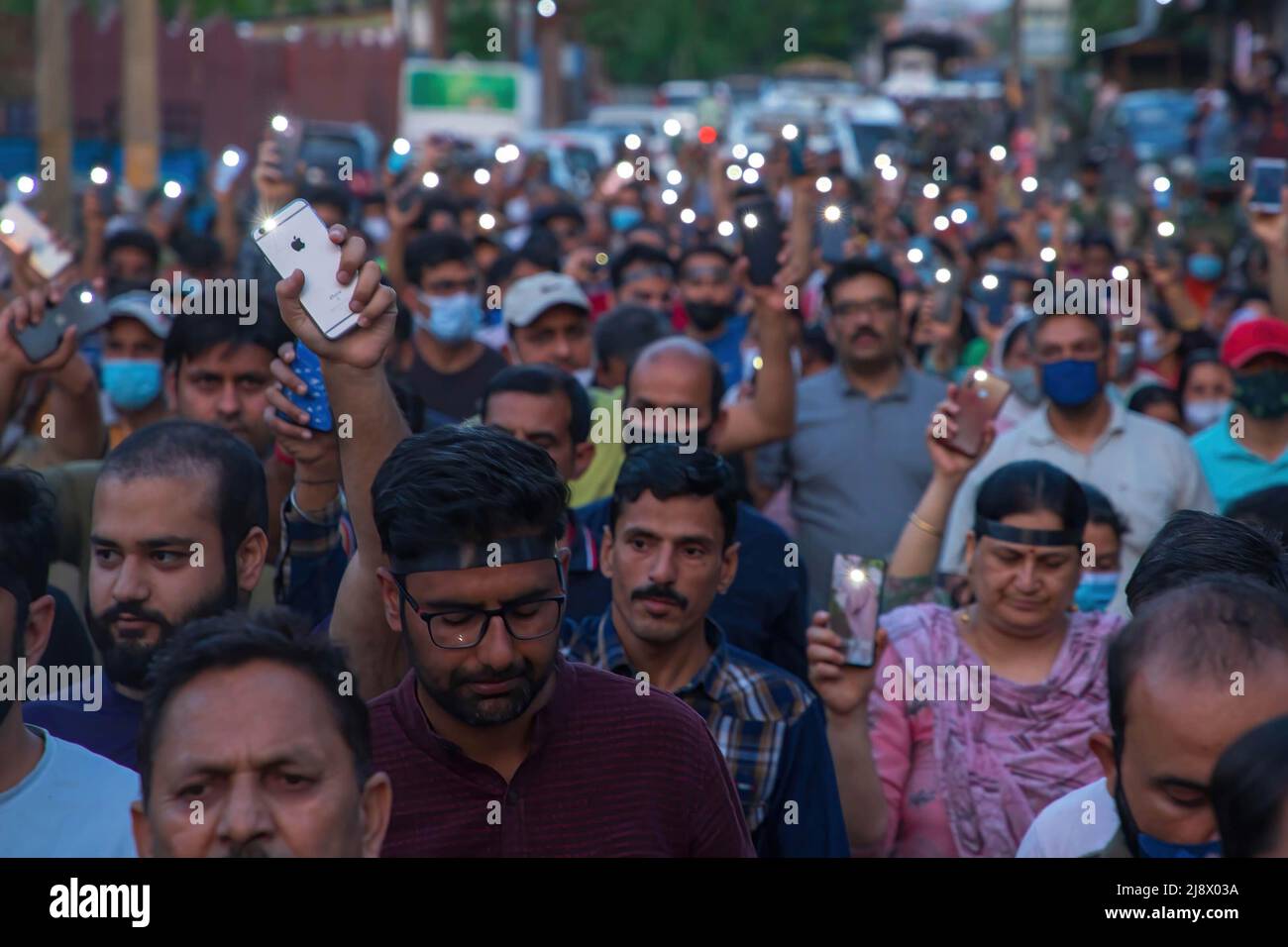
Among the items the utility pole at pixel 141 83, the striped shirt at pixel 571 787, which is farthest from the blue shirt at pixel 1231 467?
the utility pole at pixel 141 83

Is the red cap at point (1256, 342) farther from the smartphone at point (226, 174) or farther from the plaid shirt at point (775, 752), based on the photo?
the smartphone at point (226, 174)

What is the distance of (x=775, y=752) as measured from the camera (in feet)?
12.4

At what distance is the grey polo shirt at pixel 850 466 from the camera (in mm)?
6492

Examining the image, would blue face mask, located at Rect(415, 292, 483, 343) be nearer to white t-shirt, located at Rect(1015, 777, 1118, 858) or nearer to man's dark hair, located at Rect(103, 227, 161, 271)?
man's dark hair, located at Rect(103, 227, 161, 271)

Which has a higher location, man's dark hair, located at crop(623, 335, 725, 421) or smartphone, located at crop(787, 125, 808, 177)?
smartphone, located at crop(787, 125, 808, 177)

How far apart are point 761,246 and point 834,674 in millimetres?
2674

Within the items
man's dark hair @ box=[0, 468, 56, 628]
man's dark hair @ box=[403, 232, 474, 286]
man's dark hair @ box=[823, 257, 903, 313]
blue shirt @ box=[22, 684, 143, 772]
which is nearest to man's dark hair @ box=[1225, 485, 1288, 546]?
man's dark hair @ box=[823, 257, 903, 313]

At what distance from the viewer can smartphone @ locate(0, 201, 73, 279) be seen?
233 inches

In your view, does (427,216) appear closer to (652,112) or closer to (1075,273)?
(1075,273)

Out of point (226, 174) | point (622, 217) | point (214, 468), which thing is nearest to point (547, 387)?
point (214, 468)

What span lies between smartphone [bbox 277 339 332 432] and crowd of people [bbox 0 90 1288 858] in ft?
0.05

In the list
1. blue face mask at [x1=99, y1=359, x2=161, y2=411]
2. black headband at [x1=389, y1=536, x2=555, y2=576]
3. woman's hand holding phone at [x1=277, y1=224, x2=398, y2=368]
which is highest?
blue face mask at [x1=99, y1=359, x2=161, y2=411]

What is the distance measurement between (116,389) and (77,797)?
3.47 meters
